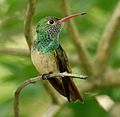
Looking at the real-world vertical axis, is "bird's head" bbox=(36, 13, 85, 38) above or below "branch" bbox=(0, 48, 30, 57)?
above

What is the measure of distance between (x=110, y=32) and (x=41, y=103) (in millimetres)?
803

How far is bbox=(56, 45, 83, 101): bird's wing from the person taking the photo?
1785 mm

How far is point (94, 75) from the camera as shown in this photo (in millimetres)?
3010

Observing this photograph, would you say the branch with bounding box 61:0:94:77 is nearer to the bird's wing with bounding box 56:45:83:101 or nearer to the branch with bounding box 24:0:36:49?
the branch with bounding box 24:0:36:49

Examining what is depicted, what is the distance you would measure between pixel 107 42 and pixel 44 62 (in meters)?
1.22

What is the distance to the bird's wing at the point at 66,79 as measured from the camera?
5.86ft

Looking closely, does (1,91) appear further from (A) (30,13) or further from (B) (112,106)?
(A) (30,13)

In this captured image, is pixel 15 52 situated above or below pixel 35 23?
below

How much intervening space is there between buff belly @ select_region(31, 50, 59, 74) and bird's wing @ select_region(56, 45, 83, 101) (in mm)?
22

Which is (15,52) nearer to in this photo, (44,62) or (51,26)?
(51,26)

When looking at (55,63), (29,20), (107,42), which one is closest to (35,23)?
Answer: (107,42)

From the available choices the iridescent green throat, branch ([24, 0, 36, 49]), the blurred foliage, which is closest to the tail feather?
the iridescent green throat

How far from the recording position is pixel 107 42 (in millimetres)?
2971

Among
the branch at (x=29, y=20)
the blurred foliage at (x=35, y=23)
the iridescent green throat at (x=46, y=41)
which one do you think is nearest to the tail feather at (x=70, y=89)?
the iridescent green throat at (x=46, y=41)
